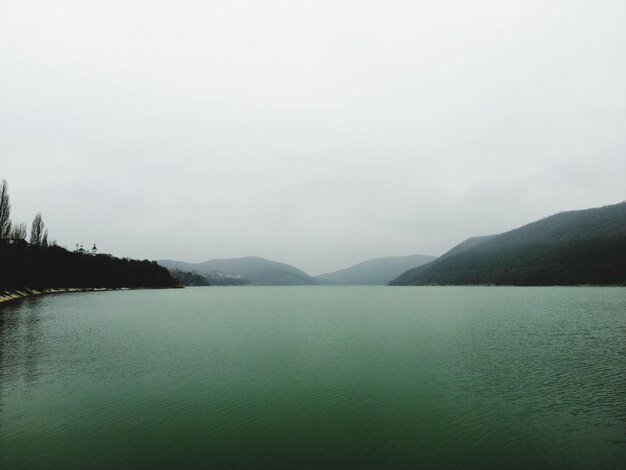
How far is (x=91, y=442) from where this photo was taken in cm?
1794

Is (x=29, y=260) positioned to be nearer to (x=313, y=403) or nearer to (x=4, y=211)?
(x=4, y=211)

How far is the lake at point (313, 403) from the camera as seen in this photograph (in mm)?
16766

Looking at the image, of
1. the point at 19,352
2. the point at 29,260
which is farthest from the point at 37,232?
the point at 19,352

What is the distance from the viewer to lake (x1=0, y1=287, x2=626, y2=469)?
16766mm

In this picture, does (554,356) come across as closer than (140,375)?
No

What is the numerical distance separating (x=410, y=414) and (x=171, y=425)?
45.1ft

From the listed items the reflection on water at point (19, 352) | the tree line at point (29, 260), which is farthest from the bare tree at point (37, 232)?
the reflection on water at point (19, 352)

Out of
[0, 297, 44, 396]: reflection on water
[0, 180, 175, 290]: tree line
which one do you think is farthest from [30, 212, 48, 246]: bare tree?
[0, 297, 44, 396]: reflection on water

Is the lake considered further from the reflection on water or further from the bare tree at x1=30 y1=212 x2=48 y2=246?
the bare tree at x1=30 y1=212 x2=48 y2=246

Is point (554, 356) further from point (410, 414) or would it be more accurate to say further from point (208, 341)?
point (208, 341)

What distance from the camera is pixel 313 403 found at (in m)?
23.7

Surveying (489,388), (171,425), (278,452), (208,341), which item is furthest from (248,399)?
(208,341)

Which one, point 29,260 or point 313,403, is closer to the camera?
point 313,403

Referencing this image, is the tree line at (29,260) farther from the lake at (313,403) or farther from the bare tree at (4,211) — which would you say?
the lake at (313,403)
